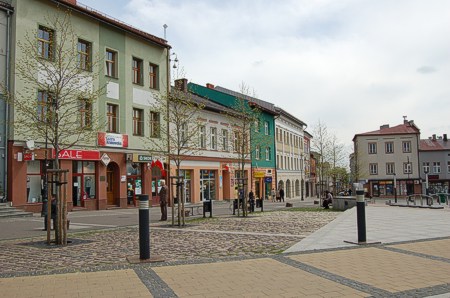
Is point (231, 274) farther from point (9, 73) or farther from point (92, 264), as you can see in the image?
point (9, 73)

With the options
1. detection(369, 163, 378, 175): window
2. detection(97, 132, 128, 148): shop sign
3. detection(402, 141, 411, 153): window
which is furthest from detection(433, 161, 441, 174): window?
detection(97, 132, 128, 148): shop sign

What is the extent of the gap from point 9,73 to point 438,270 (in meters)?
22.5

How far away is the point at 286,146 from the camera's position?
197 ft

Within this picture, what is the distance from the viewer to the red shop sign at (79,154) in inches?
978

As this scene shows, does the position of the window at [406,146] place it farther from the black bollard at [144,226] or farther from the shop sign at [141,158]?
the black bollard at [144,226]

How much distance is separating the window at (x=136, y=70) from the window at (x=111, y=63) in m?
1.70

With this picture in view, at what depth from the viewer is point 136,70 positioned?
31250 millimetres

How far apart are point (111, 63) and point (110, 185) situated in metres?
8.24

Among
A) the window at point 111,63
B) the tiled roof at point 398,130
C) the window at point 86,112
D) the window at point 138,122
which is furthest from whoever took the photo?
the tiled roof at point 398,130

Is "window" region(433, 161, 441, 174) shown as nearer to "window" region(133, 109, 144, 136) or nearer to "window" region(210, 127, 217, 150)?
"window" region(210, 127, 217, 150)

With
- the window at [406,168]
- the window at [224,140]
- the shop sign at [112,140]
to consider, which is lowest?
the window at [406,168]

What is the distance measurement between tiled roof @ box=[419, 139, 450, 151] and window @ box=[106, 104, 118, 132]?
196 feet

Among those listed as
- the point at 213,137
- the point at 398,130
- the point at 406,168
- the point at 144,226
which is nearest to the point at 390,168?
the point at 406,168

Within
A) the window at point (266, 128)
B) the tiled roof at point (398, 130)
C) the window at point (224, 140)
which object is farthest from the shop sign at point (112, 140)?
the tiled roof at point (398, 130)
